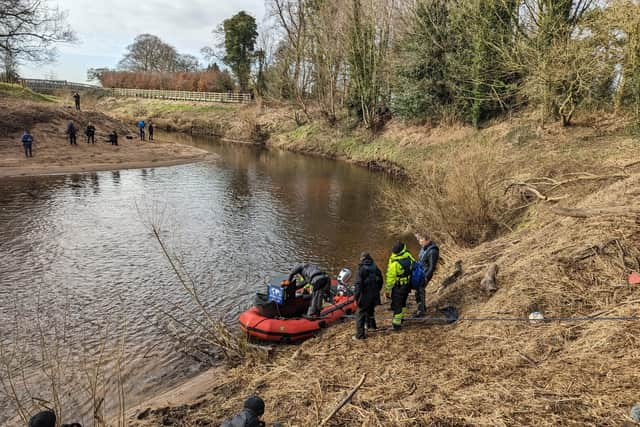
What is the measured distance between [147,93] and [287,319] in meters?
63.5

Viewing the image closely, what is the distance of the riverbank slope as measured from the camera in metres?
24.6

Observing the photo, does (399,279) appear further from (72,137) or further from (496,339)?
(72,137)

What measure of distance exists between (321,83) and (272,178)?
611 inches

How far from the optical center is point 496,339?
20.4ft

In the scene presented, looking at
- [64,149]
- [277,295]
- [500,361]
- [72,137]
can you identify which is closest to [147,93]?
[72,137]

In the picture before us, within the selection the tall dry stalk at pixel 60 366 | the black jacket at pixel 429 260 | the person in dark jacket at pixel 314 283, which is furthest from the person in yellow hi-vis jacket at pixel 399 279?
the tall dry stalk at pixel 60 366

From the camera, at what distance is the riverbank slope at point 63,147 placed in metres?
24.6

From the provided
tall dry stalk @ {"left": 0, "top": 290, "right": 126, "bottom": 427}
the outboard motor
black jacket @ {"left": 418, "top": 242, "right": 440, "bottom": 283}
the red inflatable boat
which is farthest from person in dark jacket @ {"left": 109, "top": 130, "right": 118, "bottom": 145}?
black jacket @ {"left": 418, "top": 242, "right": 440, "bottom": 283}

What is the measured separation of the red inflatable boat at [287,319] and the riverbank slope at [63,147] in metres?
21.2

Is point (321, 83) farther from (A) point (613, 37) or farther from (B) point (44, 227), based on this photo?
(B) point (44, 227)

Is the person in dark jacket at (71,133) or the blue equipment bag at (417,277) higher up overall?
the person in dark jacket at (71,133)

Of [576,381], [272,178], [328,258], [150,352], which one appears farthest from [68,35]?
[576,381]

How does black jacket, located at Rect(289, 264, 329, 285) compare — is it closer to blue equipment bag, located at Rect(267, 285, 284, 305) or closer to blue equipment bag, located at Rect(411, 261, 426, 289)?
blue equipment bag, located at Rect(267, 285, 284, 305)

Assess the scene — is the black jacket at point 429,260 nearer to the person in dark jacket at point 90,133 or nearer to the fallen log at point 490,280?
the fallen log at point 490,280
